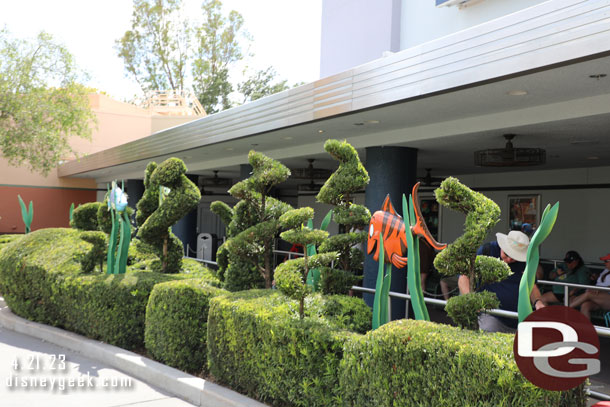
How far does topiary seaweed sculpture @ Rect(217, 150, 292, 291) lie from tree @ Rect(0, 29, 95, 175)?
11.7 meters

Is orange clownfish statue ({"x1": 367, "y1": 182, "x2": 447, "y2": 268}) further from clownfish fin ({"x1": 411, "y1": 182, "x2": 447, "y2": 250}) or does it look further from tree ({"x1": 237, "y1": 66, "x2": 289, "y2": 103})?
tree ({"x1": 237, "y1": 66, "x2": 289, "y2": 103})

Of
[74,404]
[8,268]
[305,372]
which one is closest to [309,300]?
[305,372]

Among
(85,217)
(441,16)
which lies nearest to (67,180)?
(85,217)

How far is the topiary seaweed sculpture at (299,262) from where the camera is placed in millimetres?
4426

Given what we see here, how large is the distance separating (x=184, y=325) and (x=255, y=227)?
1212 millimetres

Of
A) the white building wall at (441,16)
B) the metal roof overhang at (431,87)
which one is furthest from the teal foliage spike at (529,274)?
the white building wall at (441,16)

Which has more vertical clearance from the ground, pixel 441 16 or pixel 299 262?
pixel 441 16

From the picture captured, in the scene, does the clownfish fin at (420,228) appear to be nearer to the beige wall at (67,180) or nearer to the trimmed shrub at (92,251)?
the trimmed shrub at (92,251)

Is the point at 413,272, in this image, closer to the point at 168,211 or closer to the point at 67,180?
the point at 168,211

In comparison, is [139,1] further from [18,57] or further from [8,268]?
[8,268]

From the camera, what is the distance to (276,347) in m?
4.38

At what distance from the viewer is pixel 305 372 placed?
4148mm

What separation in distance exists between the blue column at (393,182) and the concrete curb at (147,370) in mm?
3952

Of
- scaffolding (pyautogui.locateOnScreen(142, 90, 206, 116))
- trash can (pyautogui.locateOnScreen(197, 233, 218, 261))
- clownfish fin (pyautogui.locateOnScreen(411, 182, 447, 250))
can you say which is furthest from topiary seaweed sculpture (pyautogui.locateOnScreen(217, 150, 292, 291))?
scaffolding (pyautogui.locateOnScreen(142, 90, 206, 116))
